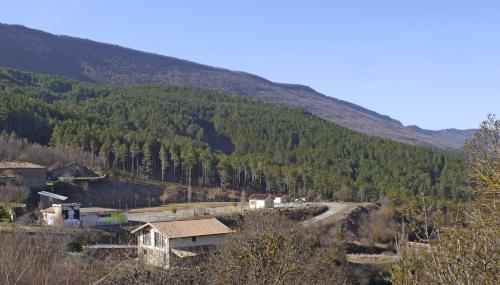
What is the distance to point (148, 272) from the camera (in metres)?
14.2

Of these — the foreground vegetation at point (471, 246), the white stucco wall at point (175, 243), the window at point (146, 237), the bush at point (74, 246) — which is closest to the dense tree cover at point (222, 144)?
the white stucco wall at point (175, 243)

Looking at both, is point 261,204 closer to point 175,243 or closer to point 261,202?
point 261,202

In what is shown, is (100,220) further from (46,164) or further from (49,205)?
(46,164)

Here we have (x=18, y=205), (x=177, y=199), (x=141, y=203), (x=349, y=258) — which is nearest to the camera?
(x=18, y=205)

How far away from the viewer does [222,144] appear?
108125 millimetres

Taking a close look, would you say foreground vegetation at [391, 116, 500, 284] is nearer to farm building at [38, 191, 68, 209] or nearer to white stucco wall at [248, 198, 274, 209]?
farm building at [38, 191, 68, 209]

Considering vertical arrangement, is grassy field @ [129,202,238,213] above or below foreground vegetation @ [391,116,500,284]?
below

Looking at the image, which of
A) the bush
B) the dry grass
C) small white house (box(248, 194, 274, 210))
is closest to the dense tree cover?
small white house (box(248, 194, 274, 210))

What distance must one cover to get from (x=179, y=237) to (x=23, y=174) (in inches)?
709

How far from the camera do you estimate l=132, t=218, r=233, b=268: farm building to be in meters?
29.1

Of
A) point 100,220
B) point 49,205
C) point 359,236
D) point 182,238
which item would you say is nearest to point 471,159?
point 182,238

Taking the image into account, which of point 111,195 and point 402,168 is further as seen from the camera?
point 402,168

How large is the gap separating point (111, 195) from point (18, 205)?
1300 cm

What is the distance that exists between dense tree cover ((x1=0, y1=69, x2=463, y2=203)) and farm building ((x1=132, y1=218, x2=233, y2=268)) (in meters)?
27.7
